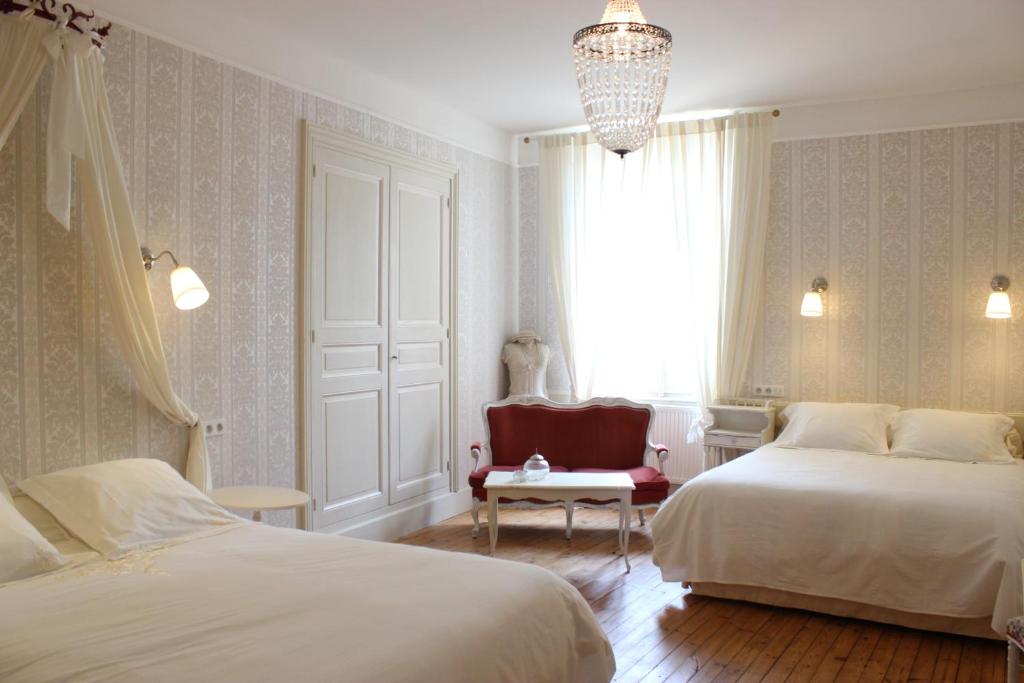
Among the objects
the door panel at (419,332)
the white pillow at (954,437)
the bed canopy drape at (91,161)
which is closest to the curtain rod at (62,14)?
the bed canopy drape at (91,161)

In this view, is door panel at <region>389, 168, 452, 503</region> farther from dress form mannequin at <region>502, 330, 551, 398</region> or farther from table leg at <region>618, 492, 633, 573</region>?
table leg at <region>618, 492, 633, 573</region>

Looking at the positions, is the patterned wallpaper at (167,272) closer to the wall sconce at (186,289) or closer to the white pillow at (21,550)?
the wall sconce at (186,289)

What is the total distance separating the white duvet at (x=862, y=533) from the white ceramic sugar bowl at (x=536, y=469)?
855 mm

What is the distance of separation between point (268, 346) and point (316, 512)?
3.33 feet

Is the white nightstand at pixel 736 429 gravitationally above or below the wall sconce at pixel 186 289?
below

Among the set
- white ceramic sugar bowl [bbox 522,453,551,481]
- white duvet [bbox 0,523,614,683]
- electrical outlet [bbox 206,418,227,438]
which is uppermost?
electrical outlet [bbox 206,418,227,438]

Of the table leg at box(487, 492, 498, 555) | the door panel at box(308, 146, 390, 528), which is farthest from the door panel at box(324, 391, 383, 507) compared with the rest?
the table leg at box(487, 492, 498, 555)

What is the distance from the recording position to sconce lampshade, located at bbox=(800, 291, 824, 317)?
5785 millimetres

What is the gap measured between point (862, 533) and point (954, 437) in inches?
55.7

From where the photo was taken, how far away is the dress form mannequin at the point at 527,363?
262 inches

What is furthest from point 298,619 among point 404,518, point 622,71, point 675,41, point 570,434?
point 570,434

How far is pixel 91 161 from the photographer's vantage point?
3.30m

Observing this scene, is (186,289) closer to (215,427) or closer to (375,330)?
(215,427)

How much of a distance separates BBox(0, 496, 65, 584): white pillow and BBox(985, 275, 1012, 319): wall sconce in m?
5.16
